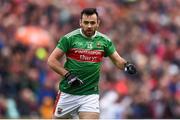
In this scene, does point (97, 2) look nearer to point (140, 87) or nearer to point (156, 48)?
point (156, 48)

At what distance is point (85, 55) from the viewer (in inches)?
430

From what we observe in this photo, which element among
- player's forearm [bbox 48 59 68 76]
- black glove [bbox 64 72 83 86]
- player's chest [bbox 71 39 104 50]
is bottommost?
black glove [bbox 64 72 83 86]

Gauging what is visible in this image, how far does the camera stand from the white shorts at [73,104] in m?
11.0

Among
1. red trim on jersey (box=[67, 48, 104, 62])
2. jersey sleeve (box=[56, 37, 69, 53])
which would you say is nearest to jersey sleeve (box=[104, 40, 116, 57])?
red trim on jersey (box=[67, 48, 104, 62])

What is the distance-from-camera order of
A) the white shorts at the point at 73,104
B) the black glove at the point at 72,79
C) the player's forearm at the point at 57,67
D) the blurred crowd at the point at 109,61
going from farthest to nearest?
1. the blurred crowd at the point at 109,61
2. the white shorts at the point at 73,104
3. the player's forearm at the point at 57,67
4. the black glove at the point at 72,79

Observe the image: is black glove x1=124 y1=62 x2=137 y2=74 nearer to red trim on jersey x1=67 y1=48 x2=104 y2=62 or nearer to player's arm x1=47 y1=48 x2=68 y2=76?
red trim on jersey x1=67 y1=48 x2=104 y2=62

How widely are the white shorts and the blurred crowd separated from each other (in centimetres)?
526

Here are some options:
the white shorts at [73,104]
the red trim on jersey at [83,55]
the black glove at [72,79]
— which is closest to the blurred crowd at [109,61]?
the white shorts at [73,104]

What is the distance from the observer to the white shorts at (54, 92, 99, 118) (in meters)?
11.0

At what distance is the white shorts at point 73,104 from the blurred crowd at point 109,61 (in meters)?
5.26

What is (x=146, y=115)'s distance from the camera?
17812 millimetres

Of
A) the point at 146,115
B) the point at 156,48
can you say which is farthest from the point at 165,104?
the point at 156,48

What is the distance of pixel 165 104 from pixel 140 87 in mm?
663

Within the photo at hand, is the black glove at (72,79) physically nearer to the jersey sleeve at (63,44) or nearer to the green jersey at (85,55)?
the green jersey at (85,55)
